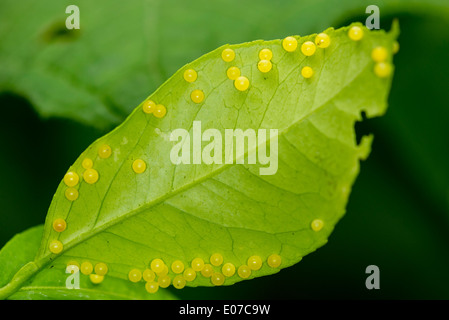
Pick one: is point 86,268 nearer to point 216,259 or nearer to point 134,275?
point 134,275

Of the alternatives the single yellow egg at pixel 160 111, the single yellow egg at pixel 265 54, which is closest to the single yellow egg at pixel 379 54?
the single yellow egg at pixel 265 54

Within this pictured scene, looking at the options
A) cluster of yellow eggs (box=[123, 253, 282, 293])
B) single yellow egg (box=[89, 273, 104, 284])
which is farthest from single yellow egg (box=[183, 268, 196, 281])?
single yellow egg (box=[89, 273, 104, 284])

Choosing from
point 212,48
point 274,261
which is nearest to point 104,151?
point 274,261

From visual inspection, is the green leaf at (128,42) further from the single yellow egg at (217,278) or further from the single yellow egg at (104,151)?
the single yellow egg at (217,278)

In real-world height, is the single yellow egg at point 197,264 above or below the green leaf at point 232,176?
below

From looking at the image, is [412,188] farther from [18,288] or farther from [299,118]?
[18,288]

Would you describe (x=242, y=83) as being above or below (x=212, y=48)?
below
